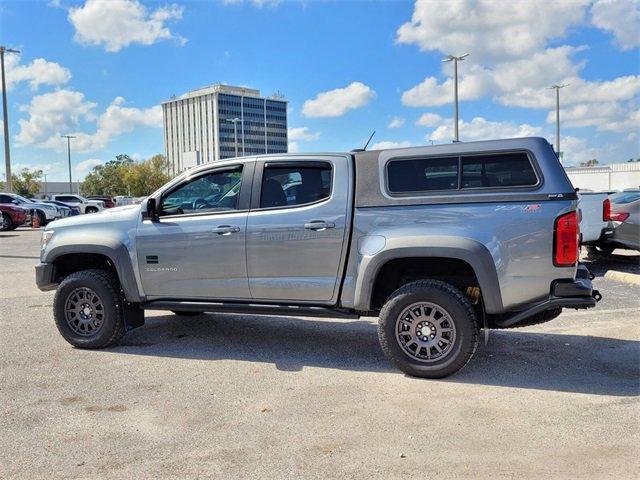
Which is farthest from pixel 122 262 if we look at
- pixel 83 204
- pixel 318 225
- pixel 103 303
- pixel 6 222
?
pixel 83 204

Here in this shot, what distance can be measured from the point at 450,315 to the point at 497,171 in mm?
1237

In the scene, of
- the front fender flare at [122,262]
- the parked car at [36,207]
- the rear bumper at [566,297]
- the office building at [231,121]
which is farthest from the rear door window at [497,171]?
the office building at [231,121]

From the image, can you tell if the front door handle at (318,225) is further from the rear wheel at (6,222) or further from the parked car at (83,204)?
the parked car at (83,204)

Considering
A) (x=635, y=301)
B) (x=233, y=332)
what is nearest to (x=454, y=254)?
(x=233, y=332)

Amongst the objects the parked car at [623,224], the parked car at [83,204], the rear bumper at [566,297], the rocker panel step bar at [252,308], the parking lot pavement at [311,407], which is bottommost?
the parking lot pavement at [311,407]

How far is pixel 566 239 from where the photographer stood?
439 centimetres

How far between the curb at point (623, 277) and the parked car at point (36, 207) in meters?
22.3

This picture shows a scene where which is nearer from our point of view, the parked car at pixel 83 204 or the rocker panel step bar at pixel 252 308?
the rocker panel step bar at pixel 252 308

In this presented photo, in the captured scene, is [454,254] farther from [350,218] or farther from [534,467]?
[534,467]

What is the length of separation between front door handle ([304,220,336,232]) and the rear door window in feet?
3.86

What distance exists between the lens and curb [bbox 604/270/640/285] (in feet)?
29.1

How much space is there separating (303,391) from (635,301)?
541 cm

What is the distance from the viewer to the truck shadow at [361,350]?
4.84 metres

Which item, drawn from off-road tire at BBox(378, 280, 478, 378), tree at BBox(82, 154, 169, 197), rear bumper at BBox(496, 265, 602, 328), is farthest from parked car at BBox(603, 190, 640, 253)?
tree at BBox(82, 154, 169, 197)
